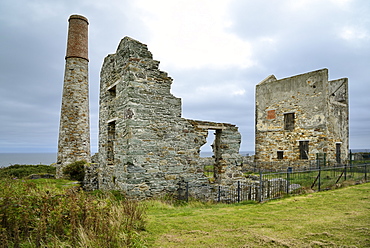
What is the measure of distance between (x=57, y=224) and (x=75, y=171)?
502 inches

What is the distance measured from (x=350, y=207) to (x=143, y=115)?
7.51 meters

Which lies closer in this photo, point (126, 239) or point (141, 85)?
point (126, 239)

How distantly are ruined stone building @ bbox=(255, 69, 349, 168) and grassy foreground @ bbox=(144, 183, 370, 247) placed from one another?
11.0 m

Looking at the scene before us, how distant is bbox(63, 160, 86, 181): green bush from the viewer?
52.9 ft

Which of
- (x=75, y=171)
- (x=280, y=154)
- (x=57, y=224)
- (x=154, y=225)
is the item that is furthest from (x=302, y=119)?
(x=57, y=224)

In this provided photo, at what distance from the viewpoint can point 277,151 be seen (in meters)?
20.9

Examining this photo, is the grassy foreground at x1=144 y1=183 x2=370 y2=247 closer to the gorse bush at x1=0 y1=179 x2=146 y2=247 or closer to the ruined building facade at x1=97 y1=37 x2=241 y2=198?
the gorse bush at x1=0 y1=179 x2=146 y2=247

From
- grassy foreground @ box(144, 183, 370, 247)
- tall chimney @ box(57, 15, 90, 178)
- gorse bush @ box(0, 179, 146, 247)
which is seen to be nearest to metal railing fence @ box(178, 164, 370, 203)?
grassy foreground @ box(144, 183, 370, 247)

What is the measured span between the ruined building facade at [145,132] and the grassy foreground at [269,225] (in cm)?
139

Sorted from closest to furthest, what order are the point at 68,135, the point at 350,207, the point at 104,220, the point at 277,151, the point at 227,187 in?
1. the point at 104,220
2. the point at 350,207
3. the point at 227,187
4. the point at 68,135
5. the point at 277,151

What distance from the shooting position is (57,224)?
4531 mm

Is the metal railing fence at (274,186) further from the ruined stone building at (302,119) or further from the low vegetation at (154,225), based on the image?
the ruined stone building at (302,119)

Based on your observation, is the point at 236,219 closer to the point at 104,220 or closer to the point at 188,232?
the point at 188,232

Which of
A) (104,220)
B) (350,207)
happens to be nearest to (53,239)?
(104,220)
